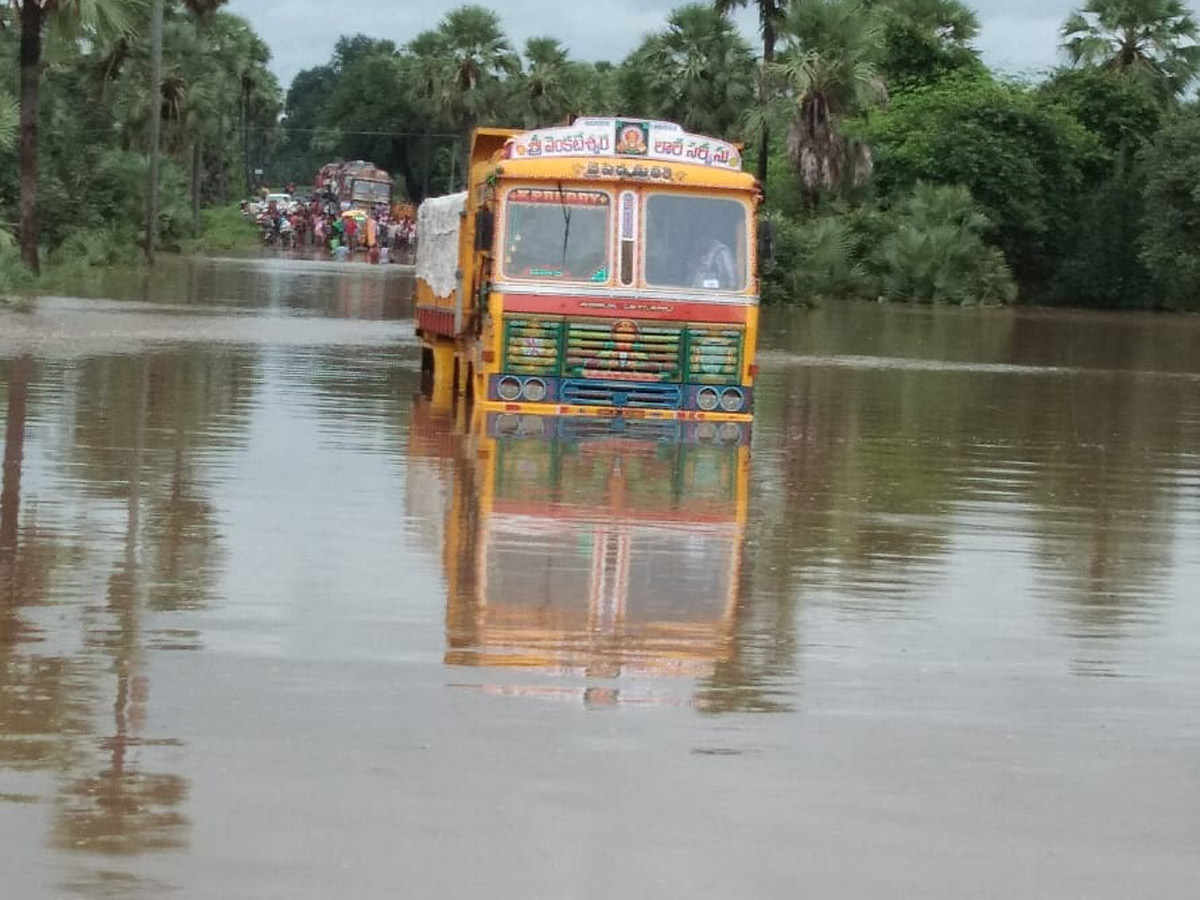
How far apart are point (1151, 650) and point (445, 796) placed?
12.8ft

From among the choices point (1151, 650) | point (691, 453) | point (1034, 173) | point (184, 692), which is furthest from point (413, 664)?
point (1034, 173)

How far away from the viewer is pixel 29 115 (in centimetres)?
4003

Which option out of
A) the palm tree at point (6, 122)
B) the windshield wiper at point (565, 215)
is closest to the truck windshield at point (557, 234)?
the windshield wiper at point (565, 215)

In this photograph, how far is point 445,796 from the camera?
6492 millimetres

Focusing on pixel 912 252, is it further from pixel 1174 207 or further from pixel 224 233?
pixel 224 233

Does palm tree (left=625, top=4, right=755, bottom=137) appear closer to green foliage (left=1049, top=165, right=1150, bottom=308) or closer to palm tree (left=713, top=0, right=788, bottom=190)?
palm tree (left=713, top=0, right=788, bottom=190)

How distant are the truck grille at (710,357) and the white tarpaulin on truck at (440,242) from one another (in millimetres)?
4522

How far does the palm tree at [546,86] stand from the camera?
86312mm

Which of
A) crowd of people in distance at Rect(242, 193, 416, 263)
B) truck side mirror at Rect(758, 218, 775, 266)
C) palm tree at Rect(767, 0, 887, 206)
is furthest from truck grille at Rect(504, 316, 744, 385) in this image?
crowd of people in distance at Rect(242, 193, 416, 263)

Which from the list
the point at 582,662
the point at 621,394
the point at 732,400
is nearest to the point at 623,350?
the point at 621,394

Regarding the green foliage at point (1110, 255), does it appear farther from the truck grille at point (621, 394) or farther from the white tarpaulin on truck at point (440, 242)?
the truck grille at point (621, 394)

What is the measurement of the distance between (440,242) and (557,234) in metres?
5.97

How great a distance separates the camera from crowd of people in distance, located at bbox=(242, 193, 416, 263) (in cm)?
8606

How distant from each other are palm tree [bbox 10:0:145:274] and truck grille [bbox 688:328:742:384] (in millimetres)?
21823
